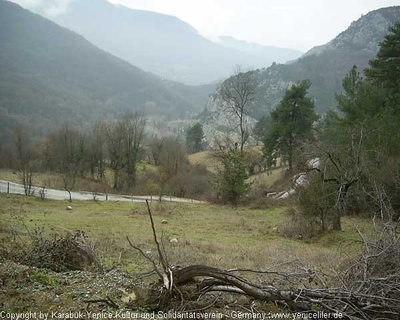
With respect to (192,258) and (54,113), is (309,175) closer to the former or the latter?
(192,258)

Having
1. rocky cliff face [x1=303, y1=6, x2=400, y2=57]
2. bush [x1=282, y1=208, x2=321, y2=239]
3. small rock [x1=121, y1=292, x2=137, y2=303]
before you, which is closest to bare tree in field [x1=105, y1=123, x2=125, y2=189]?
bush [x1=282, y1=208, x2=321, y2=239]

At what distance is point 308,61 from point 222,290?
13612cm

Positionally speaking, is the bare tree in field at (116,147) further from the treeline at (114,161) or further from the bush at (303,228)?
the bush at (303,228)

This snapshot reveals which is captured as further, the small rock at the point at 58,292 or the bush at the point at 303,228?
the bush at the point at 303,228

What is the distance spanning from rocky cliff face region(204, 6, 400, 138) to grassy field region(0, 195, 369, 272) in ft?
272

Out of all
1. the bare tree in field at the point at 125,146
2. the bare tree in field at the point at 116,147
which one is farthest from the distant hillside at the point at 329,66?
the bare tree in field at the point at 116,147

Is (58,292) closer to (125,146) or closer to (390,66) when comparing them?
(390,66)

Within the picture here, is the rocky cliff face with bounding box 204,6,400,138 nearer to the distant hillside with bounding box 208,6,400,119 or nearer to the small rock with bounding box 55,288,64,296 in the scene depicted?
the distant hillside with bounding box 208,6,400,119

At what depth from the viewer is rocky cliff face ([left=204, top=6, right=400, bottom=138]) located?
108250 mm

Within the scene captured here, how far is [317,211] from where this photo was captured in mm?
16078

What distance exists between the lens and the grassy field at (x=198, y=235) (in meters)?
9.11

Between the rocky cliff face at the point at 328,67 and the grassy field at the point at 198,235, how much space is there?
8292 cm

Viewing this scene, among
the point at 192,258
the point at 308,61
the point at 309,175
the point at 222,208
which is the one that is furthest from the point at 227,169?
the point at 308,61

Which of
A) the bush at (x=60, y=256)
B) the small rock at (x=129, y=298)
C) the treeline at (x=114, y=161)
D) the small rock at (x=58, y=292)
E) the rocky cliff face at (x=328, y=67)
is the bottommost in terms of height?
the treeline at (x=114, y=161)
